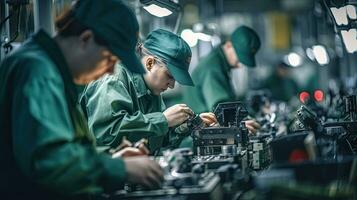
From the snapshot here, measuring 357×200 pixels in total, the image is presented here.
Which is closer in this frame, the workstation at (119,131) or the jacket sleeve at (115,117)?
the workstation at (119,131)

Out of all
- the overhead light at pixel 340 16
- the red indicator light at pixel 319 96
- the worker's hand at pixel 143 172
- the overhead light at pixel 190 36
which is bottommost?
the worker's hand at pixel 143 172

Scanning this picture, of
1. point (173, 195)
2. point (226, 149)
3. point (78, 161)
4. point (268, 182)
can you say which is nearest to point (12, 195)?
point (78, 161)

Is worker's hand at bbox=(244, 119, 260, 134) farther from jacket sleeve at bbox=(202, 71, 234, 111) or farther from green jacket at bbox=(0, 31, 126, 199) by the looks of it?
green jacket at bbox=(0, 31, 126, 199)

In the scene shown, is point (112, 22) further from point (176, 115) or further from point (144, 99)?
point (144, 99)

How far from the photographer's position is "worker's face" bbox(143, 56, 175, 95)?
3.89m

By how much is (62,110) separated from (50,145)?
5.9 inches

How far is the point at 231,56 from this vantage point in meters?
6.27

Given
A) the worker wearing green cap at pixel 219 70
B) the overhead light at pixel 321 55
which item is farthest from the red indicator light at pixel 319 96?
the worker wearing green cap at pixel 219 70

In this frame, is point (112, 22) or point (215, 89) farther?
point (215, 89)

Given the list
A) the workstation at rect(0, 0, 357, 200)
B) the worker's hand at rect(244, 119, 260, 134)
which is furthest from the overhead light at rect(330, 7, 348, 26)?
the workstation at rect(0, 0, 357, 200)

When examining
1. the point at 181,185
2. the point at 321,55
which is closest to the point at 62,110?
the point at 181,185

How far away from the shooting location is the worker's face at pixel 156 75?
389 centimetres

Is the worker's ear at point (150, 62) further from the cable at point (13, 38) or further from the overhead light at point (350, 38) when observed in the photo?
the overhead light at point (350, 38)

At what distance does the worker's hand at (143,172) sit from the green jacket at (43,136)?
0.14 ft
